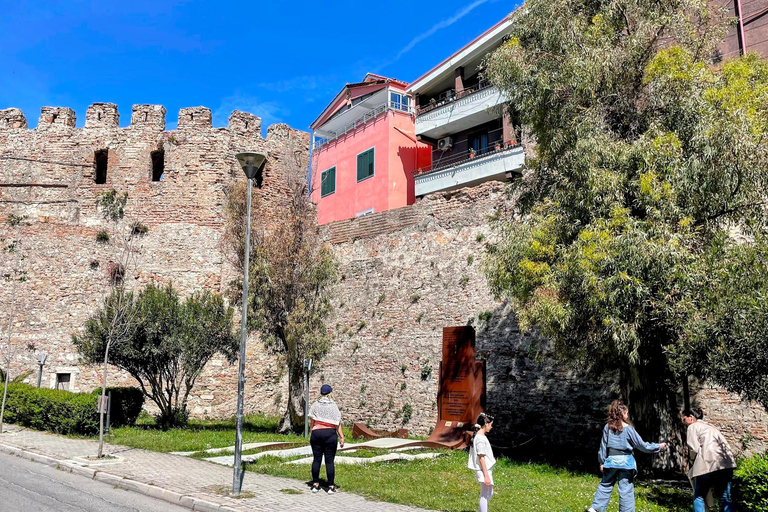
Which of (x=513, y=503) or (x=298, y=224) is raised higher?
(x=298, y=224)

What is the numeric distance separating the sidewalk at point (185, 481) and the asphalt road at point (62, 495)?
0.24m

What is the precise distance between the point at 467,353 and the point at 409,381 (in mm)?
3850

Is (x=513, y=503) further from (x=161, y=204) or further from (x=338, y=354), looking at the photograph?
(x=161, y=204)

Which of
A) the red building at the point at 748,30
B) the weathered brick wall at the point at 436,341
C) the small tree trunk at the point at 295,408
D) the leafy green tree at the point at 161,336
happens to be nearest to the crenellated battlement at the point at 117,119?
the weathered brick wall at the point at 436,341

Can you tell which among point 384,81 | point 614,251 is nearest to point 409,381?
point 614,251

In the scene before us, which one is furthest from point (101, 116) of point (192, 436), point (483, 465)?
point (483, 465)

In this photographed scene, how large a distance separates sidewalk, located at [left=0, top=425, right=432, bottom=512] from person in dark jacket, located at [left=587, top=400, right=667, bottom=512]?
8.24 feet

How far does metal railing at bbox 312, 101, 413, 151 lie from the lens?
32812mm

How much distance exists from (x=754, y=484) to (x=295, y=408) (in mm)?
13101

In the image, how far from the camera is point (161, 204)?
23859 mm

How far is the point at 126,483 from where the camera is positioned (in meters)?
10.1

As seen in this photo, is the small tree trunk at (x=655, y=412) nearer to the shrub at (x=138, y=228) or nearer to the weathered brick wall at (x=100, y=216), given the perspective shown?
the weathered brick wall at (x=100, y=216)

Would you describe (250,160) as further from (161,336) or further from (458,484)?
(161,336)

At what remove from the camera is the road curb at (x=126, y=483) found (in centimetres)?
860
